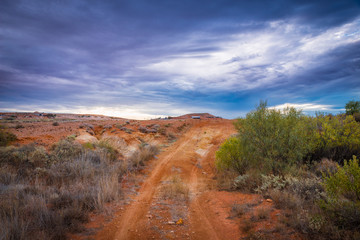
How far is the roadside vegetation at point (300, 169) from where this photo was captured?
397 cm

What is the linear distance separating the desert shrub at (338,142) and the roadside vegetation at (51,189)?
883 cm

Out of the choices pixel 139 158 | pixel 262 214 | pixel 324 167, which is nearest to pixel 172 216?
pixel 262 214

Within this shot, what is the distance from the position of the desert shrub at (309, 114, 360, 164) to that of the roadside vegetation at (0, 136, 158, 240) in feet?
29.0

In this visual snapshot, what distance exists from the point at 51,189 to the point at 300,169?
8.64m

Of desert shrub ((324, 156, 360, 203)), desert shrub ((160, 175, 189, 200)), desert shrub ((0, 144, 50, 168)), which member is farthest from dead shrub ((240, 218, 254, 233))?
desert shrub ((0, 144, 50, 168))

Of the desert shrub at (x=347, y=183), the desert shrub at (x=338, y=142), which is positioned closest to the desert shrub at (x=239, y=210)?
the desert shrub at (x=347, y=183)

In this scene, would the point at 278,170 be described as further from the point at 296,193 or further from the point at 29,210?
the point at 29,210

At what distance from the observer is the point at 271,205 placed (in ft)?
18.0

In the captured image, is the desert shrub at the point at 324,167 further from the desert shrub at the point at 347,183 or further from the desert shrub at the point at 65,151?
the desert shrub at the point at 65,151

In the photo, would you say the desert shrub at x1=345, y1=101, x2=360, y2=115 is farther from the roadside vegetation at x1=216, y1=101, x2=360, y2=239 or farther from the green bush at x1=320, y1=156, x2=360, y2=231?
the green bush at x1=320, y1=156, x2=360, y2=231

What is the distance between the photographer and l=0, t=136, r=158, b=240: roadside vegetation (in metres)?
4.35

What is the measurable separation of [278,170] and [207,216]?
10.9 feet

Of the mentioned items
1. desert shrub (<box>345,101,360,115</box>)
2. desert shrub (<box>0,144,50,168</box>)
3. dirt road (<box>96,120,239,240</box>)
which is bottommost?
dirt road (<box>96,120,239,240</box>)

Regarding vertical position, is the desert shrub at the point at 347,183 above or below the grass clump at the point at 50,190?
above
